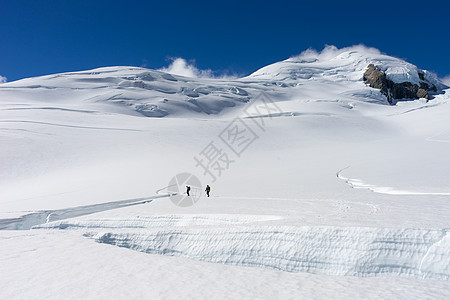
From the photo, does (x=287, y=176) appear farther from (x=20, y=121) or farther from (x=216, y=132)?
(x=20, y=121)

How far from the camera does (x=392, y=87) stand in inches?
3246

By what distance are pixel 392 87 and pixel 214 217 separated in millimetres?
88941

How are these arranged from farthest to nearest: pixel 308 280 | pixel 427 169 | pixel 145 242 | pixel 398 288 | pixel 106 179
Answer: pixel 106 179, pixel 427 169, pixel 145 242, pixel 308 280, pixel 398 288

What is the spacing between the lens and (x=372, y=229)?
6.25 m

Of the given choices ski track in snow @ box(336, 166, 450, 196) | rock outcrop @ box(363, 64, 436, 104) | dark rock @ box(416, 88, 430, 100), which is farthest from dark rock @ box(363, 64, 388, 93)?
ski track in snow @ box(336, 166, 450, 196)

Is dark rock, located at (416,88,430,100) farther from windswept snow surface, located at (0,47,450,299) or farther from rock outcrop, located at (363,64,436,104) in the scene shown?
windswept snow surface, located at (0,47,450,299)

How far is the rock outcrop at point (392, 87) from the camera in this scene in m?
79.7

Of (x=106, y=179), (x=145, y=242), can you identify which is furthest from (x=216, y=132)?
(x=145, y=242)

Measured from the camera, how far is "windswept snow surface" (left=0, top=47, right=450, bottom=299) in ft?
19.4

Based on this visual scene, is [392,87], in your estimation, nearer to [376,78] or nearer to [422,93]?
[376,78]

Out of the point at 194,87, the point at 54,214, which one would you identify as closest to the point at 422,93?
the point at 194,87

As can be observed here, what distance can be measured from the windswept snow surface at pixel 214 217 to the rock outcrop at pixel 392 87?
160 ft

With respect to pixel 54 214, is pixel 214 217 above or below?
below

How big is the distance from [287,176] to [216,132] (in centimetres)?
1702
